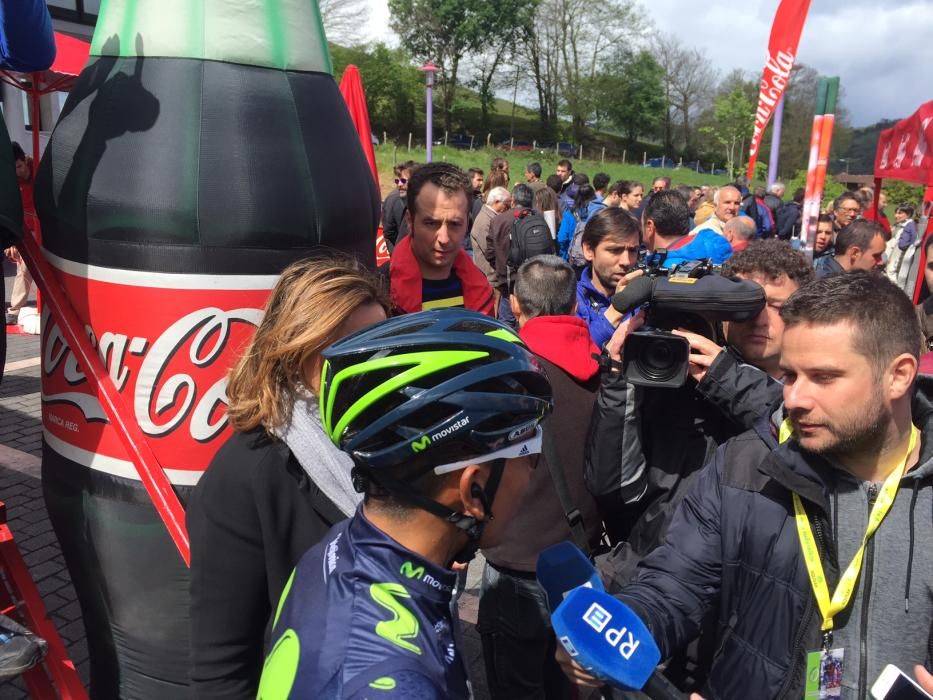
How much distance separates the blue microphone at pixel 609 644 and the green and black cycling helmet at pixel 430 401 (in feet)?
0.78

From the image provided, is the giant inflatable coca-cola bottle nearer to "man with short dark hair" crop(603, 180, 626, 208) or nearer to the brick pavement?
the brick pavement

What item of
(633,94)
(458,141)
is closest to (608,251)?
(458,141)

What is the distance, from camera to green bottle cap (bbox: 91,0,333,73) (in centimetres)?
248

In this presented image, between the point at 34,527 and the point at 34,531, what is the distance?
Answer: 61 millimetres

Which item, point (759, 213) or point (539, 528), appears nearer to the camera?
point (539, 528)

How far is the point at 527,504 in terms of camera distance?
259cm

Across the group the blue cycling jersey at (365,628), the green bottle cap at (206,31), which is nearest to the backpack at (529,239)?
the green bottle cap at (206,31)

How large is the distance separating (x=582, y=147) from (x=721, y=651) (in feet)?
196

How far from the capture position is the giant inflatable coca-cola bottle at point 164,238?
2.40m

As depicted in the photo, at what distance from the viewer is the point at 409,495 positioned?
4.27 feet

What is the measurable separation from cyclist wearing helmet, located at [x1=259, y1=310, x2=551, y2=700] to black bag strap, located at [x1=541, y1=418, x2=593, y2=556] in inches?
40.6

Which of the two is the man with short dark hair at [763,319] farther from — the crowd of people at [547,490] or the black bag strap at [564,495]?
the black bag strap at [564,495]

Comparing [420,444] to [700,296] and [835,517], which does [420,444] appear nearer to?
[835,517]

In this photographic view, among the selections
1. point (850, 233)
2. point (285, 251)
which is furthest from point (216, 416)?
point (850, 233)
